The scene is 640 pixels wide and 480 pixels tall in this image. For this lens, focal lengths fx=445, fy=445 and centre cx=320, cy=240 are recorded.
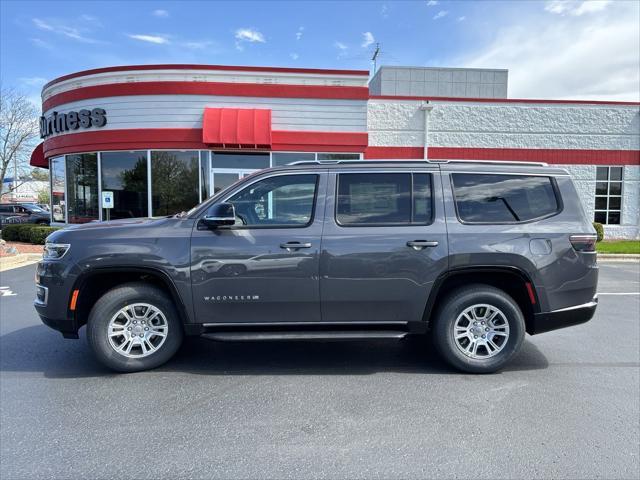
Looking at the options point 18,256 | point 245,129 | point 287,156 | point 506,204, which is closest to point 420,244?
point 506,204

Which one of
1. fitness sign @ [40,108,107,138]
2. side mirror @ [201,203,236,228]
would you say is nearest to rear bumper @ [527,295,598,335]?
side mirror @ [201,203,236,228]

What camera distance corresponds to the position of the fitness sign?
50.6ft

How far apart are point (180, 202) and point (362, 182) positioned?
1238 cm

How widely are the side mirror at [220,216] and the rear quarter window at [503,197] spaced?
2161mm

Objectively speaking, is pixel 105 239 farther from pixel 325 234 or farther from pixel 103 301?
pixel 325 234

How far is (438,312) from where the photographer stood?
433 cm

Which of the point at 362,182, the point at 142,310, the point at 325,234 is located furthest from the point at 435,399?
the point at 142,310

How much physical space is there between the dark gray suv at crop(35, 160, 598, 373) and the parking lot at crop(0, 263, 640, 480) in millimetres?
419

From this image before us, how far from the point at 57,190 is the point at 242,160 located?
8.04m

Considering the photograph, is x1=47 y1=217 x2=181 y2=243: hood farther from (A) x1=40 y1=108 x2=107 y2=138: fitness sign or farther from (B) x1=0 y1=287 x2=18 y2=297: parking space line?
(A) x1=40 y1=108 x2=107 y2=138: fitness sign

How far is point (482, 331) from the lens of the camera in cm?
433

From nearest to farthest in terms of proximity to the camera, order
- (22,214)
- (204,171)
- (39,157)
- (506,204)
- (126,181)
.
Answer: (506,204) → (204,171) → (126,181) → (39,157) → (22,214)

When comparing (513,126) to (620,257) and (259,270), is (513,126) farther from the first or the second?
(259,270)

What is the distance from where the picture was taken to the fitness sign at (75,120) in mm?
15414
